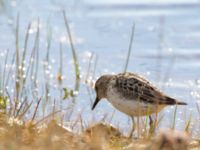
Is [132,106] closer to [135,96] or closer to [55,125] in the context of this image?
[135,96]

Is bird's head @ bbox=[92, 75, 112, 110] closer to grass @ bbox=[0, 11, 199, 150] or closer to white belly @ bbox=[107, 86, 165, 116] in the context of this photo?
white belly @ bbox=[107, 86, 165, 116]

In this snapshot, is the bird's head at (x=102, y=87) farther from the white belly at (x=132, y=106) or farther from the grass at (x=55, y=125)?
the grass at (x=55, y=125)

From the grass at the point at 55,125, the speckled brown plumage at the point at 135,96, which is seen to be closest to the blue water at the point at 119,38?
the grass at the point at 55,125

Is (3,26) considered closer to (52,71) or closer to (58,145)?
(52,71)

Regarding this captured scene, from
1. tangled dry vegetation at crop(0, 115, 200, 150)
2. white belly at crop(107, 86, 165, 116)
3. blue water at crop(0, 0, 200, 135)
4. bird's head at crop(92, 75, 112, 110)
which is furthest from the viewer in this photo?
blue water at crop(0, 0, 200, 135)

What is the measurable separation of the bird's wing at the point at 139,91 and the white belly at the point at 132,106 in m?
0.04

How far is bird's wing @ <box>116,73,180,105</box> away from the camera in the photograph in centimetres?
675

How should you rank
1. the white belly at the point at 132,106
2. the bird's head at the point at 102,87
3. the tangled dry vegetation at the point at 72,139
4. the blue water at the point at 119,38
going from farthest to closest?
the blue water at the point at 119,38, the bird's head at the point at 102,87, the white belly at the point at 132,106, the tangled dry vegetation at the point at 72,139

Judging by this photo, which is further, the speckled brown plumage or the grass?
the speckled brown plumage

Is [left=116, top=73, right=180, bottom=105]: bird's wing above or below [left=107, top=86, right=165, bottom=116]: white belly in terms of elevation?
above

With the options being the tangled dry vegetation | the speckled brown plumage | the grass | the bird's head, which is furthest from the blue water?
the tangled dry vegetation

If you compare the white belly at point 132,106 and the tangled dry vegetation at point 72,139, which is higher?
the tangled dry vegetation at point 72,139

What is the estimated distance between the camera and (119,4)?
12.0 m

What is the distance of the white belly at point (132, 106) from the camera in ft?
22.0
